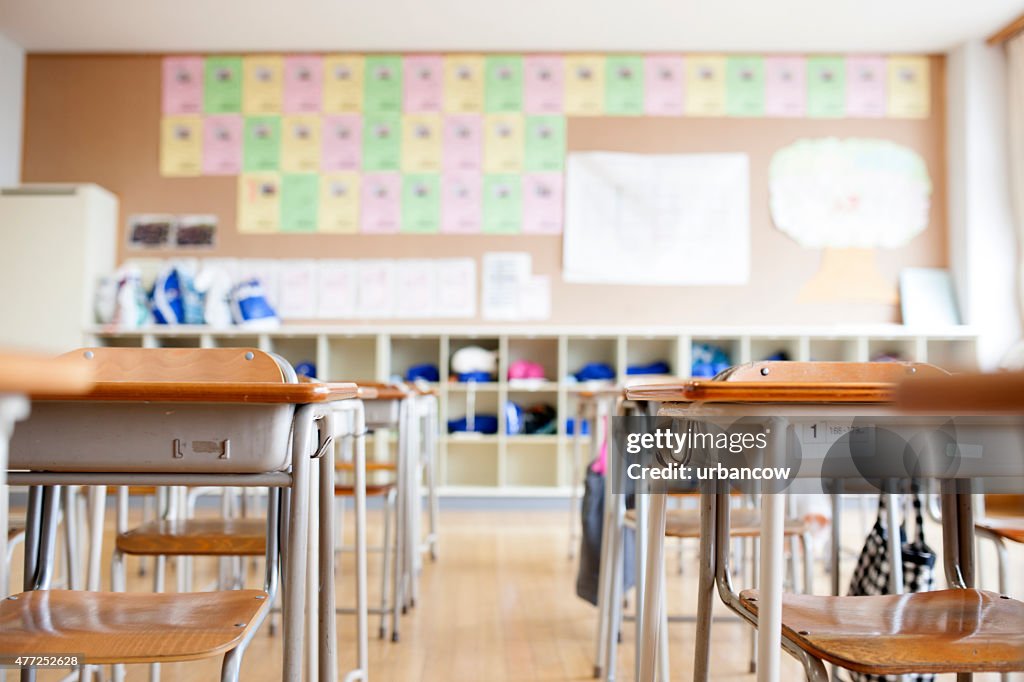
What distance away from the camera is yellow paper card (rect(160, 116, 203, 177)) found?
5180 mm

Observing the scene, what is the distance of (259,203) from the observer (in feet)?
16.9

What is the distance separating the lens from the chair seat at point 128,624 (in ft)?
3.05

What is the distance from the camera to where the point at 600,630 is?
2.01m

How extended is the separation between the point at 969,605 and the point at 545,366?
13.0ft

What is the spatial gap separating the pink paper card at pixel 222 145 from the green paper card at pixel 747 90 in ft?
10.3

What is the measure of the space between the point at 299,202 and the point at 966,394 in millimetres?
5025

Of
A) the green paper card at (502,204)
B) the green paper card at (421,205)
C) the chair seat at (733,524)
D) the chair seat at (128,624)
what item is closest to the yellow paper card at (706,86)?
the green paper card at (502,204)

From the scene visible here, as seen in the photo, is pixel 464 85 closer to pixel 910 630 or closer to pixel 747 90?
pixel 747 90

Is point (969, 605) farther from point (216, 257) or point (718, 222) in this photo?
point (216, 257)

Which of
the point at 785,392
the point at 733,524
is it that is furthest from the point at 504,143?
the point at 785,392

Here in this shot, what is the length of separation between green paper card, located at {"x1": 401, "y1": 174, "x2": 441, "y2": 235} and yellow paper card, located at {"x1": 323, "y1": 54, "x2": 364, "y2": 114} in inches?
24.8

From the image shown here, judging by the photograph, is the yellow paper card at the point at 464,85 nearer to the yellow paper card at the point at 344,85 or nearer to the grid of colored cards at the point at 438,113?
the grid of colored cards at the point at 438,113

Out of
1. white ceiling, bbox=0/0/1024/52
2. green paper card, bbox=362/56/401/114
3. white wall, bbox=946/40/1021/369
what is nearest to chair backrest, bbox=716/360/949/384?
white ceiling, bbox=0/0/1024/52

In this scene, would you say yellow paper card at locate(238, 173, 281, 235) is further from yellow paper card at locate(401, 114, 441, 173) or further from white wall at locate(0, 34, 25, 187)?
white wall at locate(0, 34, 25, 187)
